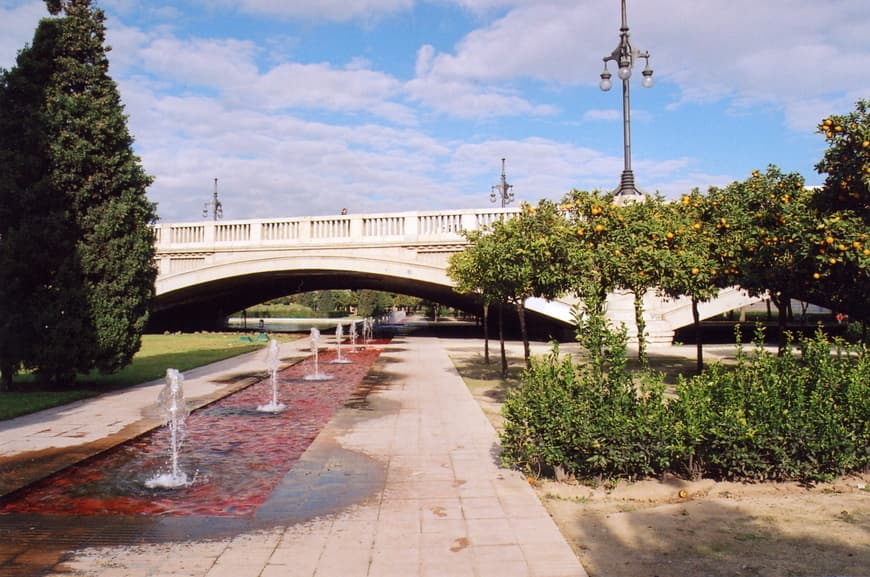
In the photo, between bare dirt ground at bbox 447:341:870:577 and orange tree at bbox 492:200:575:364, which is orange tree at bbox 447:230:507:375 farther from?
bare dirt ground at bbox 447:341:870:577

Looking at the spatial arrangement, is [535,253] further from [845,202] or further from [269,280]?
[269,280]

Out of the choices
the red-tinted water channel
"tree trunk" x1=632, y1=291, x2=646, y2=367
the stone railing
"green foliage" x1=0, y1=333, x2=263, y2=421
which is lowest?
the red-tinted water channel

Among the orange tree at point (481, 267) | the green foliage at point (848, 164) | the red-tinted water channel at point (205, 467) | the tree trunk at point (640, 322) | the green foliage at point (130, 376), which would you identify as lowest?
the red-tinted water channel at point (205, 467)

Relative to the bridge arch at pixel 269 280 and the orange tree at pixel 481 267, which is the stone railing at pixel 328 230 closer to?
the bridge arch at pixel 269 280

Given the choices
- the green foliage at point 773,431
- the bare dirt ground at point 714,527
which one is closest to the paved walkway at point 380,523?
the bare dirt ground at point 714,527

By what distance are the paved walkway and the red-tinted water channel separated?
46 cm

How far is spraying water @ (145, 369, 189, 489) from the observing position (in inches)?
278

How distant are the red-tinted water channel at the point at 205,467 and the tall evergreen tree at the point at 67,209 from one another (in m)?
3.69

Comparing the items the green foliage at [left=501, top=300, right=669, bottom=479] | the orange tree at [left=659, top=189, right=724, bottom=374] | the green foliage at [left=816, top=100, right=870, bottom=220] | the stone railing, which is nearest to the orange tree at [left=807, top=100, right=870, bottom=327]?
the green foliage at [left=816, top=100, right=870, bottom=220]

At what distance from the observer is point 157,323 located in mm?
41781

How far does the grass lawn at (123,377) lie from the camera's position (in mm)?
12125

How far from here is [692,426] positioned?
635 centimetres

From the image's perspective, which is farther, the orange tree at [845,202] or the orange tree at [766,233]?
the orange tree at [766,233]

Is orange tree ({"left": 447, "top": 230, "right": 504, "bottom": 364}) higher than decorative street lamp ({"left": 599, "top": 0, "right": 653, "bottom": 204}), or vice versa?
decorative street lamp ({"left": 599, "top": 0, "right": 653, "bottom": 204})
